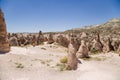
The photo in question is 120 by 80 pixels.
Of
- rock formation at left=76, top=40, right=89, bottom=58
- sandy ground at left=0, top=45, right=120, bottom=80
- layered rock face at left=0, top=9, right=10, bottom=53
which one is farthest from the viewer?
rock formation at left=76, top=40, right=89, bottom=58

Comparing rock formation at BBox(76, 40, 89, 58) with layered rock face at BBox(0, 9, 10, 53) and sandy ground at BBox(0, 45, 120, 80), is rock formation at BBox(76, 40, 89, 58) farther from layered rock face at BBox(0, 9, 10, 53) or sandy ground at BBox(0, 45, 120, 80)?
layered rock face at BBox(0, 9, 10, 53)

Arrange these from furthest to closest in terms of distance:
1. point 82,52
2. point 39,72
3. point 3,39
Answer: point 82,52
point 3,39
point 39,72

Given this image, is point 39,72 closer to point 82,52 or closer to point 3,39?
point 3,39

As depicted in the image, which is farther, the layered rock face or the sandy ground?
the layered rock face

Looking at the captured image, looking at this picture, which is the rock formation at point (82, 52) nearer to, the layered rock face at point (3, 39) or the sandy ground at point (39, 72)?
the sandy ground at point (39, 72)

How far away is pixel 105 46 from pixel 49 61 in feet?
64.5

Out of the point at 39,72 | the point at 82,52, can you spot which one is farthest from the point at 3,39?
the point at 82,52

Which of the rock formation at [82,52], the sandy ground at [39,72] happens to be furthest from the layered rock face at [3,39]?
the rock formation at [82,52]

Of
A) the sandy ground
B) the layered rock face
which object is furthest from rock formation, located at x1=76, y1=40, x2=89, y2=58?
the layered rock face

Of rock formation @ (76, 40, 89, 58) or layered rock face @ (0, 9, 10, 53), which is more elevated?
layered rock face @ (0, 9, 10, 53)

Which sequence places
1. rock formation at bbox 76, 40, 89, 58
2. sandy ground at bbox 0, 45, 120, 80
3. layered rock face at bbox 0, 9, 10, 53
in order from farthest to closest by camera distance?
1. rock formation at bbox 76, 40, 89, 58
2. layered rock face at bbox 0, 9, 10, 53
3. sandy ground at bbox 0, 45, 120, 80

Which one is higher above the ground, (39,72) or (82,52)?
(82,52)

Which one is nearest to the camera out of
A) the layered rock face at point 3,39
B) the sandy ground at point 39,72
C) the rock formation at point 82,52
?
the sandy ground at point 39,72

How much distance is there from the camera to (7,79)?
13.8 meters
